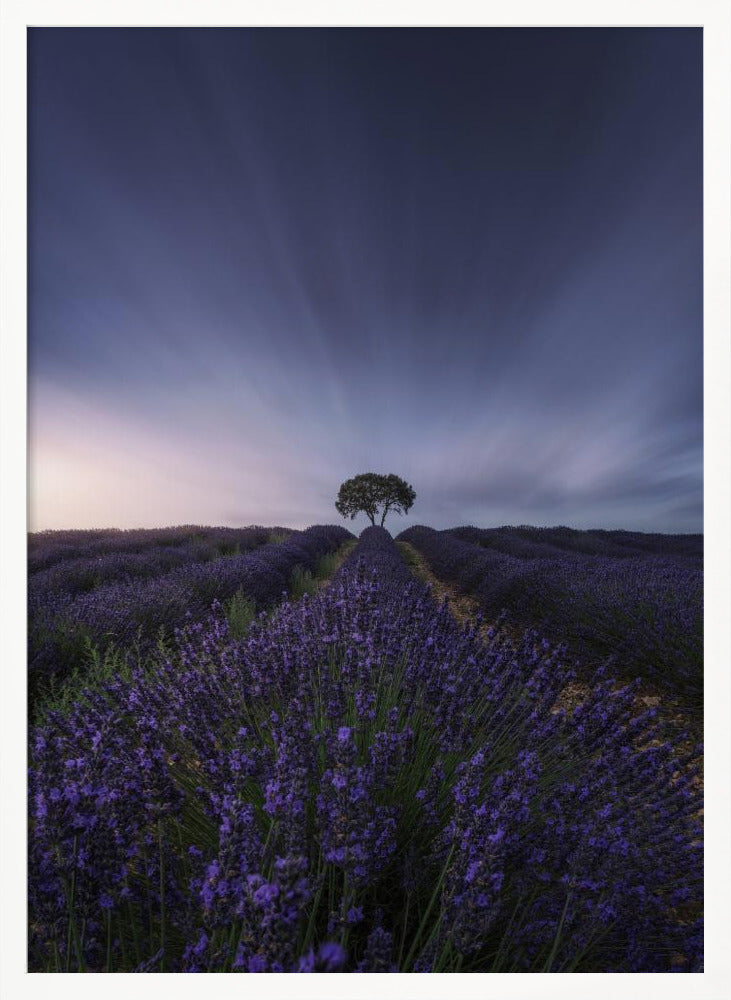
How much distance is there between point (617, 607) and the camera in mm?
3186

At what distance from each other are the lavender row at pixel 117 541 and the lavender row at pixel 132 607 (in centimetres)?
28

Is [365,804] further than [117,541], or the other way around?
[117,541]

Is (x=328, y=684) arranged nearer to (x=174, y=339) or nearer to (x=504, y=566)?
(x=174, y=339)

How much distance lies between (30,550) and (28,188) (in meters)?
1.21

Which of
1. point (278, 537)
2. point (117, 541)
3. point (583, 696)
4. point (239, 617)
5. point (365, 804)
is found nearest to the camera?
point (365, 804)

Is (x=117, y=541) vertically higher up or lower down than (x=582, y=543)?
higher up

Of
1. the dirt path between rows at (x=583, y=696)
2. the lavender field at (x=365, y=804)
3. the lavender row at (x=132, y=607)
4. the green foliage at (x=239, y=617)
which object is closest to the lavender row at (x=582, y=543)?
the lavender field at (x=365, y=804)

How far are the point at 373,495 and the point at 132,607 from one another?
73.5 inches

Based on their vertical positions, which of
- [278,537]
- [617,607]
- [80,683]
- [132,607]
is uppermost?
[278,537]

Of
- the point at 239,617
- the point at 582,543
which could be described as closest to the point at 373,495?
the point at 239,617

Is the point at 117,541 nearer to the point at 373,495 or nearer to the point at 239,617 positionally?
the point at 239,617

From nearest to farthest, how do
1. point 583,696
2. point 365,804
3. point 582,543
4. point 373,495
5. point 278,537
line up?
point 365,804 → point 373,495 → point 583,696 → point 582,543 → point 278,537

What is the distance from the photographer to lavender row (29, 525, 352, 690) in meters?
2.39
